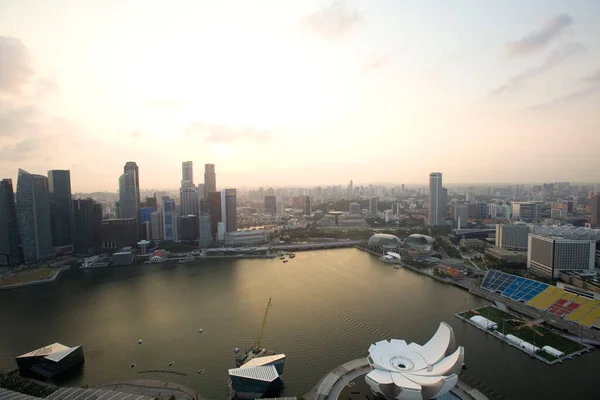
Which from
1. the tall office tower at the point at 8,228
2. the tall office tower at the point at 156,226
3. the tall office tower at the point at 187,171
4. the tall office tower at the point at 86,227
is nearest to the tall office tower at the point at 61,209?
the tall office tower at the point at 86,227

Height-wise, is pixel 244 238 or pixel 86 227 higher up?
pixel 86 227

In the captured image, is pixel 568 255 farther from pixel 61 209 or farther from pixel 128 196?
pixel 61 209

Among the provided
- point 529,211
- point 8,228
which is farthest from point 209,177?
point 529,211

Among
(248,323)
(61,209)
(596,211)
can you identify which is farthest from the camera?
(596,211)

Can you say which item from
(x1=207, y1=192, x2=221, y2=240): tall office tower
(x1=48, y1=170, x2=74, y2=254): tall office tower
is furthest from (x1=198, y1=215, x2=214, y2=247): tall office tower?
(x1=48, y1=170, x2=74, y2=254): tall office tower

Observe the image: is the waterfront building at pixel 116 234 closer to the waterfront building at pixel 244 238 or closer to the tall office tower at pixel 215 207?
the tall office tower at pixel 215 207

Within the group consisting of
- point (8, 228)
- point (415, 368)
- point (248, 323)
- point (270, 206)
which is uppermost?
point (8, 228)

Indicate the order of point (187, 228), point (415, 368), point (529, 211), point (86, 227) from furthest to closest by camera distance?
1. point (529, 211)
2. point (187, 228)
3. point (86, 227)
4. point (415, 368)

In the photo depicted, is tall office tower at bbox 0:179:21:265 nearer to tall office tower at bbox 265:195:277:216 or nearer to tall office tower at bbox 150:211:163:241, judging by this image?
tall office tower at bbox 150:211:163:241
